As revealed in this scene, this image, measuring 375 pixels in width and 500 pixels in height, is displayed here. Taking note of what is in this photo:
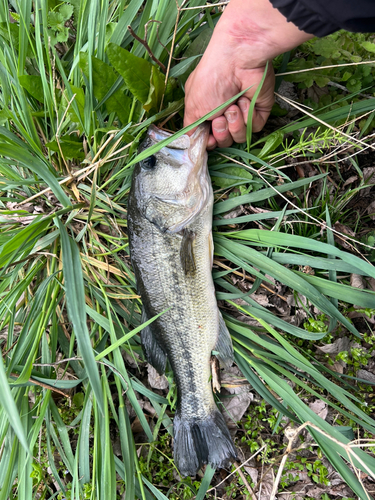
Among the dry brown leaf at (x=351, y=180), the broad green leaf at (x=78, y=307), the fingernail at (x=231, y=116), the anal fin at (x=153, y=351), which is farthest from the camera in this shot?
the dry brown leaf at (x=351, y=180)

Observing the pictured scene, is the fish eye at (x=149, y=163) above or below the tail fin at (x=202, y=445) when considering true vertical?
above

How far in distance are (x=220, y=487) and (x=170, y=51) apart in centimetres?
305

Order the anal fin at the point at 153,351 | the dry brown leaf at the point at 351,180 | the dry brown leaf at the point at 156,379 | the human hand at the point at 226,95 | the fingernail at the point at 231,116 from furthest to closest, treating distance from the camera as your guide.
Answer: the dry brown leaf at the point at 156,379, the dry brown leaf at the point at 351,180, the anal fin at the point at 153,351, the fingernail at the point at 231,116, the human hand at the point at 226,95

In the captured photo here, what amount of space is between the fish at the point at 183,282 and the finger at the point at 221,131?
0.20 ft

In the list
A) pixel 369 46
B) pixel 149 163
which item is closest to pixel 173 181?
pixel 149 163

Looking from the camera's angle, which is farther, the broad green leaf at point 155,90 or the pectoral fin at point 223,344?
the pectoral fin at point 223,344

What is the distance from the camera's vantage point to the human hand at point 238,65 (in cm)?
159

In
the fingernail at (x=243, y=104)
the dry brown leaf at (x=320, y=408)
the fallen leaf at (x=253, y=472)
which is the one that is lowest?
the fallen leaf at (x=253, y=472)

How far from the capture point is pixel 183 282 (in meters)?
2.06

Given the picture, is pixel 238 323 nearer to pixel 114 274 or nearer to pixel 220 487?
pixel 114 274

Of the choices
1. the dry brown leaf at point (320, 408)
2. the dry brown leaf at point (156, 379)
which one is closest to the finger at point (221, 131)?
the dry brown leaf at point (156, 379)

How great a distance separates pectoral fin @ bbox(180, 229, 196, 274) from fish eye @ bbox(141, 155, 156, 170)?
1.44 ft

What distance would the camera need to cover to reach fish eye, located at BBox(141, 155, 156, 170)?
197cm

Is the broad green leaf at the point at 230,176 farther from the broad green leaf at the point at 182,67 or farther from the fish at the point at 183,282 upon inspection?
the broad green leaf at the point at 182,67
